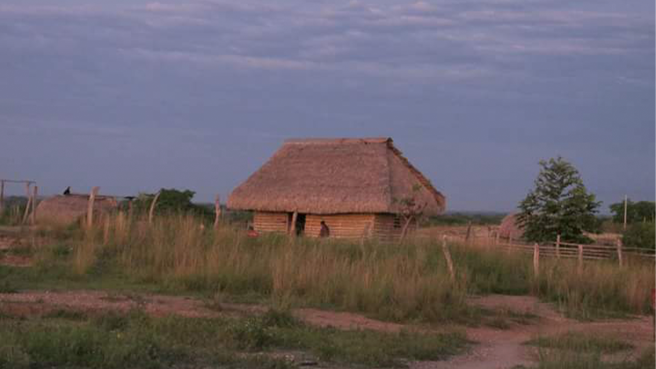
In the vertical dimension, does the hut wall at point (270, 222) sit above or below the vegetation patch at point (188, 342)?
above

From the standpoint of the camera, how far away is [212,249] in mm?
15328

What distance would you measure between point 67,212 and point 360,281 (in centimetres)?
1712

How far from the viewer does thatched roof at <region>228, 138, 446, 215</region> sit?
25.8 metres

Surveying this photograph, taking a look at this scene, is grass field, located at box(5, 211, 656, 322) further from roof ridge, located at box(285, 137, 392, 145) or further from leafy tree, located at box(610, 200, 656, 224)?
leafy tree, located at box(610, 200, 656, 224)

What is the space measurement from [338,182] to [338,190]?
1.65 feet

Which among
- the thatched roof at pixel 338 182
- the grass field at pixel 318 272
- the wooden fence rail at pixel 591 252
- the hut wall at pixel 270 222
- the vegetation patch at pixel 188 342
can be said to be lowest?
the vegetation patch at pixel 188 342

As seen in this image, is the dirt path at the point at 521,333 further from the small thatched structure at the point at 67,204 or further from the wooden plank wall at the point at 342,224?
the small thatched structure at the point at 67,204

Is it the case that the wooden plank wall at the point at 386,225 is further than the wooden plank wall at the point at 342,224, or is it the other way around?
the wooden plank wall at the point at 342,224

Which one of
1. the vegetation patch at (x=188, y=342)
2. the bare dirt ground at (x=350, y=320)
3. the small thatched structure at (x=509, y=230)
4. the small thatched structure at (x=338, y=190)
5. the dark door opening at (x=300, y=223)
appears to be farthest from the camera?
the small thatched structure at (x=509, y=230)

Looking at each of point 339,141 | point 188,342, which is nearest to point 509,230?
point 339,141

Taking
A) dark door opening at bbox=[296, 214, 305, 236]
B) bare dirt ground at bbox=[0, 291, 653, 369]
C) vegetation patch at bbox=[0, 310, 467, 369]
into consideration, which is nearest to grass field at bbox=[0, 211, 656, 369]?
vegetation patch at bbox=[0, 310, 467, 369]

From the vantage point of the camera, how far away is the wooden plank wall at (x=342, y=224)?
84.9 ft

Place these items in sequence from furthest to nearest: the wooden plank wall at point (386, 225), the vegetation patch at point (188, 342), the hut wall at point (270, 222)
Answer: the hut wall at point (270, 222) → the wooden plank wall at point (386, 225) → the vegetation patch at point (188, 342)

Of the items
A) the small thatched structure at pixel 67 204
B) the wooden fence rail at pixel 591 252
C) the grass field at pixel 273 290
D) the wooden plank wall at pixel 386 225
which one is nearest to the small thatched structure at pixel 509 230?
the wooden plank wall at pixel 386 225
